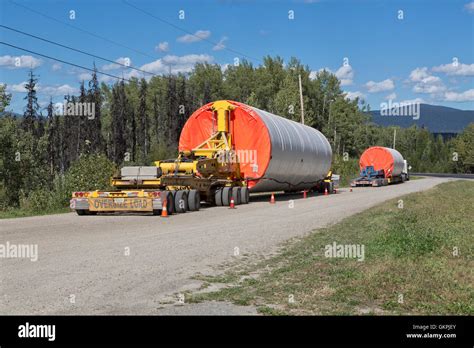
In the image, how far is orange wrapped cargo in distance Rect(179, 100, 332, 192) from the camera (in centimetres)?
2658

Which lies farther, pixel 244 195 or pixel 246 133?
pixel 246 133

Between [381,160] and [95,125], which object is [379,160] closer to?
[381,160]

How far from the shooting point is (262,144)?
2650 cm

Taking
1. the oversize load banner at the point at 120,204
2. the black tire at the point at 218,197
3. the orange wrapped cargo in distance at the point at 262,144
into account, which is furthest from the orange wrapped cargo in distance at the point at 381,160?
the oversize load banner at the point at 120,204

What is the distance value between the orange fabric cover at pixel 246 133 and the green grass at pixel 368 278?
14130mm

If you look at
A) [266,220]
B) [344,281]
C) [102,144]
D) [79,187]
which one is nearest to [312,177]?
[79,187]

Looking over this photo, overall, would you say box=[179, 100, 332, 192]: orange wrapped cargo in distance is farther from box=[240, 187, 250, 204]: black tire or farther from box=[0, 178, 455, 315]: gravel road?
box=[0, 178, 455, 315]: gravel road

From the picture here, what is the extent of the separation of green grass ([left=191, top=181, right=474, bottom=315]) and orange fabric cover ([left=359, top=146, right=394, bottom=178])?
1572 inches

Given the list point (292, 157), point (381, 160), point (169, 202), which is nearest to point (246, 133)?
point (292, 157)

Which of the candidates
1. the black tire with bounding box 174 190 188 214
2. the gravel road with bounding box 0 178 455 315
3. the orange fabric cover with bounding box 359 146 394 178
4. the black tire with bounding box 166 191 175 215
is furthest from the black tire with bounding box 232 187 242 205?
the orange fabric cover with bounding box 359 146 394 178

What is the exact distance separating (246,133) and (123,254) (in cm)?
1753

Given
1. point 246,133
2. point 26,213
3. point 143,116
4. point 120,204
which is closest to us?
point 120,204
